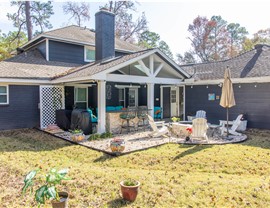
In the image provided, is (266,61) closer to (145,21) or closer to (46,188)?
(46,188)

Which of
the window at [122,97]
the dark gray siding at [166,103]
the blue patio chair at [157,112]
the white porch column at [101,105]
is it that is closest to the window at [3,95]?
the white porch column at [101,105]

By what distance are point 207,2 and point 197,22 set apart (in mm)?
28184

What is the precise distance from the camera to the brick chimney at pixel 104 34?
13508 mm

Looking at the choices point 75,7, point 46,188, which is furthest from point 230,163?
point 75,7

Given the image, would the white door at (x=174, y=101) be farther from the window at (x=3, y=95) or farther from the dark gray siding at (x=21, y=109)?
the window at (x=3, y=95)

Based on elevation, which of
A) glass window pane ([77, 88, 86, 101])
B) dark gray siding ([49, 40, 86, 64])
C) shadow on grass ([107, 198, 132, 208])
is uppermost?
dark gray siding ([49, 40, 86, 64])

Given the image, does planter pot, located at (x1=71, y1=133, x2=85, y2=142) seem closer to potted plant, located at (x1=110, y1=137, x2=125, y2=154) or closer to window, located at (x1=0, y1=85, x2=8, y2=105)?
potted plant, located at (x1=110, y1=137, x2=125, y2=154)

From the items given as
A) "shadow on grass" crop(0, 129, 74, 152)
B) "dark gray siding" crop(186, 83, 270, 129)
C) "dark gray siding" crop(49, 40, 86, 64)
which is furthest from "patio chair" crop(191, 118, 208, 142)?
"dark gray siding" crop(49, 40, 86, 64)

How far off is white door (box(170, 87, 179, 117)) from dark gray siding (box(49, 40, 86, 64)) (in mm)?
7042

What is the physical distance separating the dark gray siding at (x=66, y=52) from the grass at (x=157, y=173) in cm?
808

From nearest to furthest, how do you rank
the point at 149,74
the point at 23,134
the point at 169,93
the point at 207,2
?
the point at 207,2 → the point at 23,134 → the point at 149,74 → the point at 169,93

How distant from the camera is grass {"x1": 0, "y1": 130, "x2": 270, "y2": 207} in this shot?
388 cm

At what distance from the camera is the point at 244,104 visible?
11.3 metres

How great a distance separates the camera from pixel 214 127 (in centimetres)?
1062
